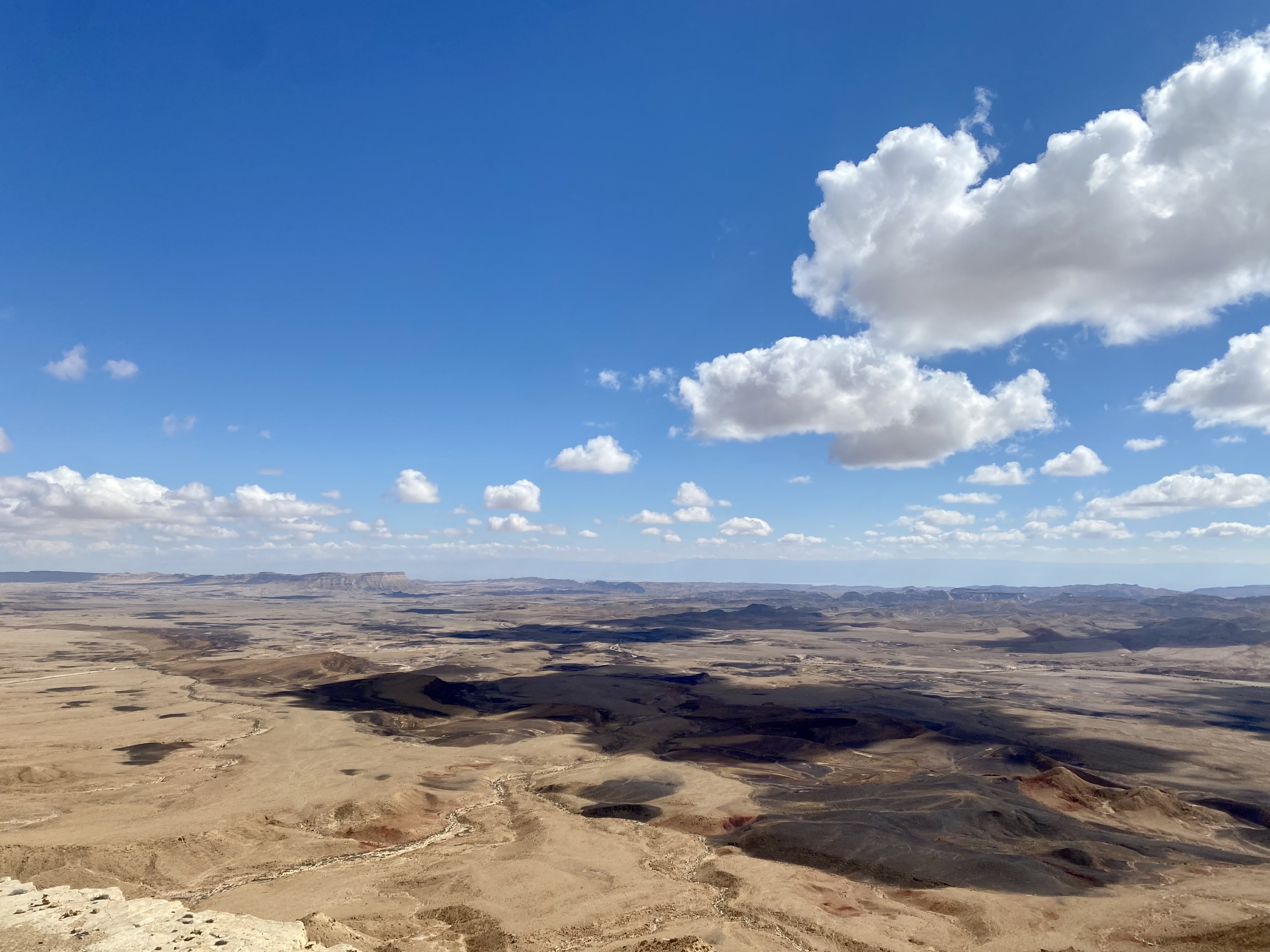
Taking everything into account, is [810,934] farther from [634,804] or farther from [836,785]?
[836,785]

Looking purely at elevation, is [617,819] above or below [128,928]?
below

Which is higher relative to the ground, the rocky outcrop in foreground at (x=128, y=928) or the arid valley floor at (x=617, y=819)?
the rocky outcrop in foreground at (x=128, y=928)

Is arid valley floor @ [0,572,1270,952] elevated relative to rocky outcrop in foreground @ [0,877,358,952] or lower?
lower

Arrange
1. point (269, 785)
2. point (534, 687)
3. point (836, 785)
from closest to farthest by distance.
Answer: point (269, 785), point (836, 785), point (534, 687)

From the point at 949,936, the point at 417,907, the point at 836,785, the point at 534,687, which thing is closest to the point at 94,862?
the point at 417,907

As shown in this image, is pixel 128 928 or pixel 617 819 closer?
pixel 128 928

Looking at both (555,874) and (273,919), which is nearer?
(273,919)

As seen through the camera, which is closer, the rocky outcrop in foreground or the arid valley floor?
the rocky outcrop in foreground

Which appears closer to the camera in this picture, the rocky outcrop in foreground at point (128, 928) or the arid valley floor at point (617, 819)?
the rocky outcrop in foreground at point (128, 928)
